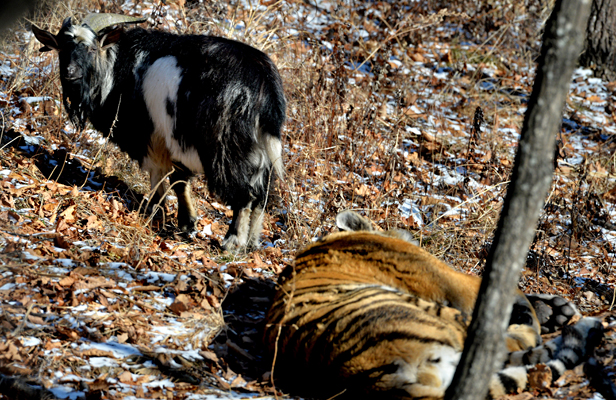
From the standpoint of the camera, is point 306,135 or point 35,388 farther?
point 306,135

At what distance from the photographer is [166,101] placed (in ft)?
19.8

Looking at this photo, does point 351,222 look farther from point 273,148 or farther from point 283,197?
point 283,197

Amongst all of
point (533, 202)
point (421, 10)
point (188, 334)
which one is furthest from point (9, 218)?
point (421, 10)

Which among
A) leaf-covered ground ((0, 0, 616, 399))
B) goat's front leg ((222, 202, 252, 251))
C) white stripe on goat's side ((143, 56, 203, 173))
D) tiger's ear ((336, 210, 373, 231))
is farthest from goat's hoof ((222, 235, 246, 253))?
tiger's ear ((336, 210, 373, 231))

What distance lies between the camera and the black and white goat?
572 centimetres

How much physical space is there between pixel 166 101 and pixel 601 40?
29.7 ft

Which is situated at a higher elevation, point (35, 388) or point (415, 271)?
point (415, 271)

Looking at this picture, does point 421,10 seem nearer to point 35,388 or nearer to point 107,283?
A: point 107,283

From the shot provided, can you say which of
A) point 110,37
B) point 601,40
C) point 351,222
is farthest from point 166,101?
point 601,40

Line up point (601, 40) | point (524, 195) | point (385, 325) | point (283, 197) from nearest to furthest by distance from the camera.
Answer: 1. point (524, 195)
2. point (385, 325)
3. point (283, 197)
4. point (601, 40)

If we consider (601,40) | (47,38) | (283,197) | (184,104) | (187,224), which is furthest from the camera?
(601,40)

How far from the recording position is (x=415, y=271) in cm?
391

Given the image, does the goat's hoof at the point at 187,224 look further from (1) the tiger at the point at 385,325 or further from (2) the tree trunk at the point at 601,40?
(2) the tree trunk at the point at 601,40

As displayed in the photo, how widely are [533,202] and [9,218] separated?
473 centimetres
